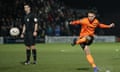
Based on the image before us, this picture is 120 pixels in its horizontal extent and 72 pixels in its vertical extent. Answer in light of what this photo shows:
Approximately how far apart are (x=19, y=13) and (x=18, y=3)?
38.7 inches

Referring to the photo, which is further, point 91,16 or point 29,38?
point 29,38

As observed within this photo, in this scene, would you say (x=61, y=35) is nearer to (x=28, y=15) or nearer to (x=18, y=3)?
(x=18, y=3)

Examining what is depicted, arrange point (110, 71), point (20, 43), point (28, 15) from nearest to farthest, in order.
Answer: point (110, 71), point (28, 15), point (20, 43)

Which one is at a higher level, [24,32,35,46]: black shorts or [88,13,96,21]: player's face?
[88,13,96,21]: player's face

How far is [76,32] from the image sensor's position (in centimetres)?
3462

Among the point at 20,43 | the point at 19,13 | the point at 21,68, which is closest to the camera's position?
the point at 21,68

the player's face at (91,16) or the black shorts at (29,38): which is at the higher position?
the player's face at (91,16)

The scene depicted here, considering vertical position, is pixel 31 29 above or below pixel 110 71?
above

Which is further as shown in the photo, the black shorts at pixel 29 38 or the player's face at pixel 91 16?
the black shorts at pixel 29 38

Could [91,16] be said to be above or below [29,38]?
above

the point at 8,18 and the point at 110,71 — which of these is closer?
the point at 110,71

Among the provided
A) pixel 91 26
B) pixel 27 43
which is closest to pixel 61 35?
pixel 27 43

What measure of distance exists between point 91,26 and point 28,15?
10.2ft

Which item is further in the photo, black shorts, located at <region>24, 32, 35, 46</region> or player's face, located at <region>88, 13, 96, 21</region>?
black shorts, located at <region>24, 32, 35, 46</region>
